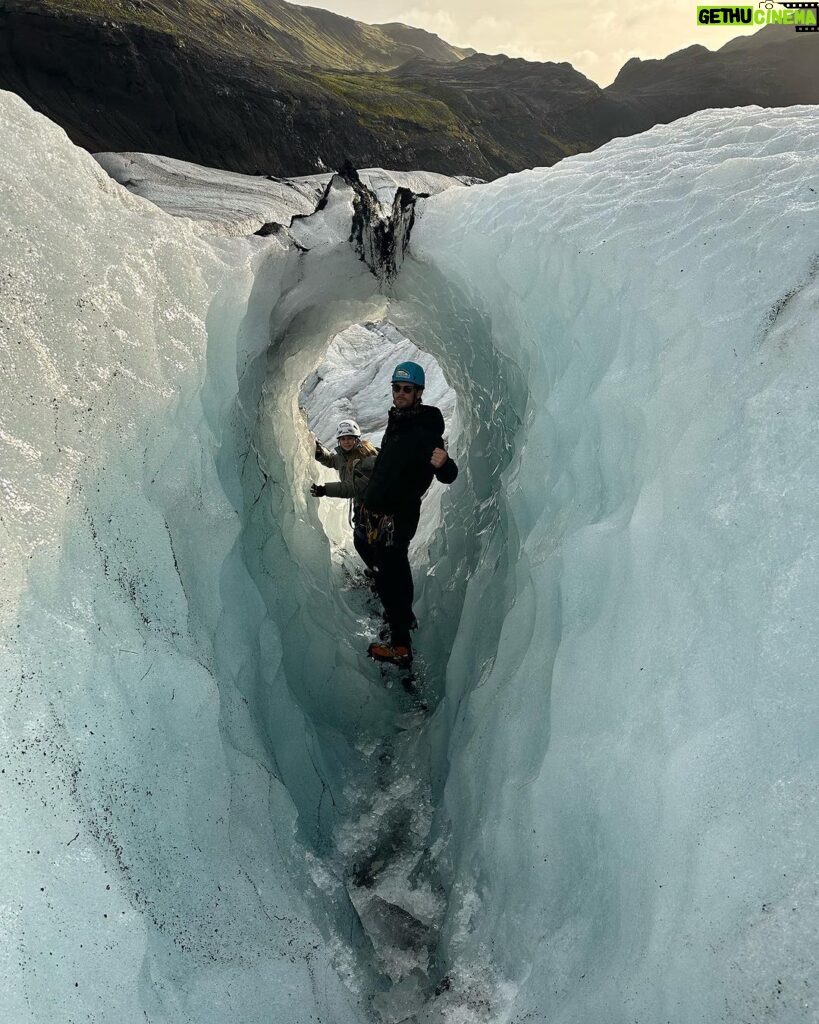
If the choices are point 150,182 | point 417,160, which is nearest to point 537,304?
point 150,182

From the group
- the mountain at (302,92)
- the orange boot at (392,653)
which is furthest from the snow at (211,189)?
the orange boot at (392,653)

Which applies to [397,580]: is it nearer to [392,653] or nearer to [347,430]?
[392,653]

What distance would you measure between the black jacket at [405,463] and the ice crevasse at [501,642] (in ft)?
2.43

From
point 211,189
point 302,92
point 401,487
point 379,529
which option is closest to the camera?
point 401,487

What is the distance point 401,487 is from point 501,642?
1732 millimetres

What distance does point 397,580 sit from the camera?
566cm

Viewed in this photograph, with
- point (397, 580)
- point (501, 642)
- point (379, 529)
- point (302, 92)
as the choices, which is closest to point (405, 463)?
point (379, 529)

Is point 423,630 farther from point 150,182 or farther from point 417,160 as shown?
point 417,160

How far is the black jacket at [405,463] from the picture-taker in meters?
5.12

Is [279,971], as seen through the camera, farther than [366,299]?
No

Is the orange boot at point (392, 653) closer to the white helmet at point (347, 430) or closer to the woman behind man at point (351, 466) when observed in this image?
the woman behind man at point (351, 466)

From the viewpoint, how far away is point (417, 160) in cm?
3362

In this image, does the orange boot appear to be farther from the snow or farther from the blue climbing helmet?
the snow

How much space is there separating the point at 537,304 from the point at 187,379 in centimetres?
230
